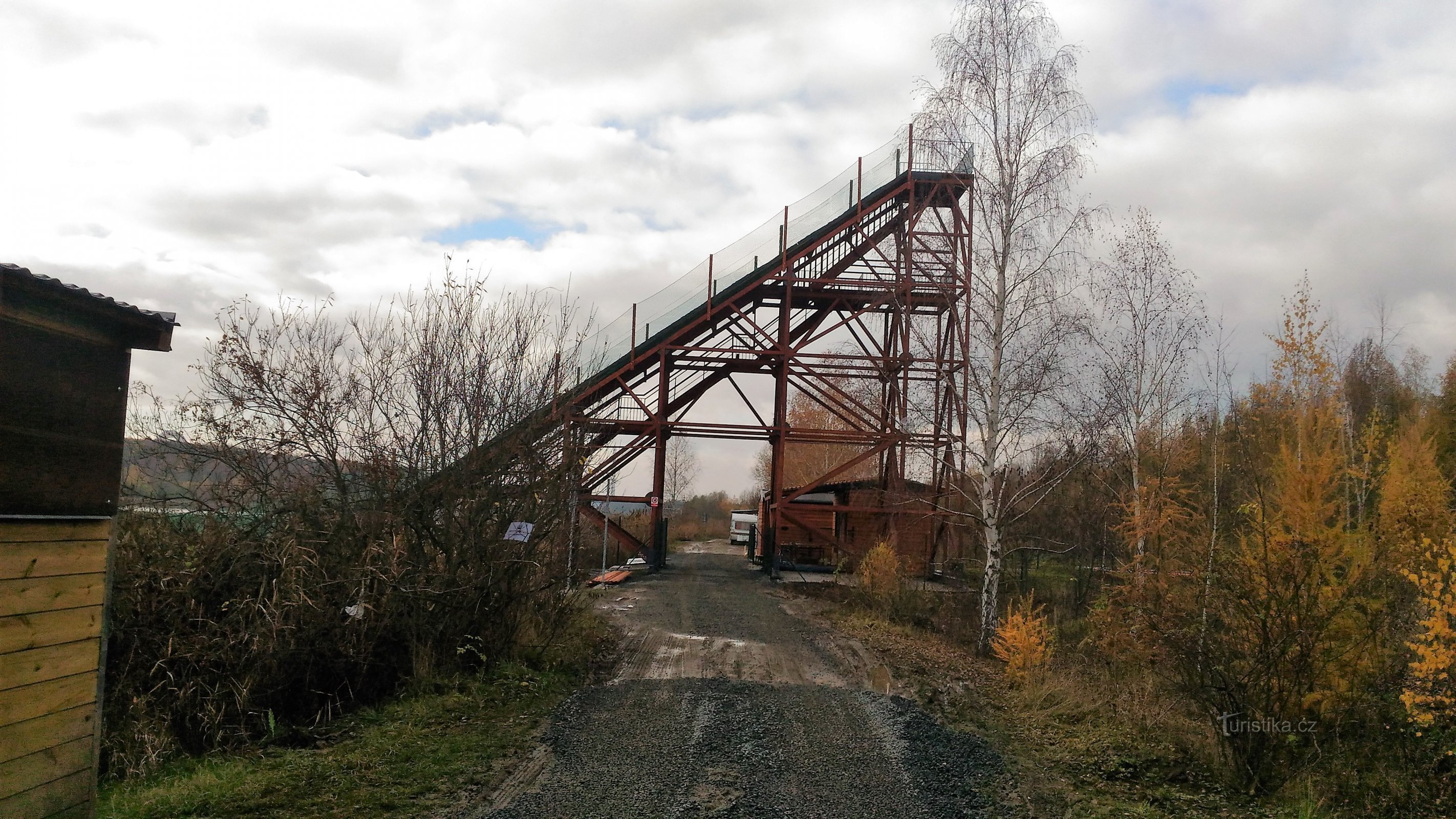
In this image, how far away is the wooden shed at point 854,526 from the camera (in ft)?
73.7

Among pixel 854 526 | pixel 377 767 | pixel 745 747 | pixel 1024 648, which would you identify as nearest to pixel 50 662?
pixel 377 767

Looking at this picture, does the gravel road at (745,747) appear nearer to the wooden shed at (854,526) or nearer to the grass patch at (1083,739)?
the grass patch at (1083,739)

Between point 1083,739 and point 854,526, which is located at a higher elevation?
point 854,526

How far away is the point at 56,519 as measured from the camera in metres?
5.23

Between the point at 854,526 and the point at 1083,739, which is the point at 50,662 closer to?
the point at 1083,739

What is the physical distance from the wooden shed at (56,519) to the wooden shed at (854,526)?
16.5 metres

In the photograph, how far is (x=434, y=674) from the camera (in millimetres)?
9492

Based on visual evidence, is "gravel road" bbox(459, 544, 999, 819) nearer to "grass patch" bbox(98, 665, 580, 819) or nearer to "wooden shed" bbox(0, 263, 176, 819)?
"grass patch" bbox(98, 665, 580, 819)

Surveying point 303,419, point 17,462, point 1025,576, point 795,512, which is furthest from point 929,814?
point 1025,576

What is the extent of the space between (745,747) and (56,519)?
554 cm

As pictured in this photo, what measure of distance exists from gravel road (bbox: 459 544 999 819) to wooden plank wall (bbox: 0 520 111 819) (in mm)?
2520

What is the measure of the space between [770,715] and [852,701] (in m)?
1.19

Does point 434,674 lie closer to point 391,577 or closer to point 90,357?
point 391,577

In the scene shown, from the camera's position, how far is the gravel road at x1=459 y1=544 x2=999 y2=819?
6.37 meters
